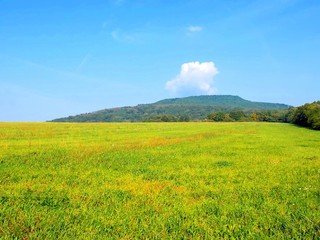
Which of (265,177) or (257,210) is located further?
(265,177)

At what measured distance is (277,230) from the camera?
7137mm

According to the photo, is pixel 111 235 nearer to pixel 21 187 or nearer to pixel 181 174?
pixel 21 187

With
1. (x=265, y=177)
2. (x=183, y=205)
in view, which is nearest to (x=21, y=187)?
(x=183, y=205)

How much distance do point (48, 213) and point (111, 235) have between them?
7.20ft

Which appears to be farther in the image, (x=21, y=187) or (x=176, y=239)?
(x=21, y=187)

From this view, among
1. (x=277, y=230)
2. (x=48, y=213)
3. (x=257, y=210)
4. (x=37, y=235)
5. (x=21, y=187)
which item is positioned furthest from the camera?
(x=21, y=187)

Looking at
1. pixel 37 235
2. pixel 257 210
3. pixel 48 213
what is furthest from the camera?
pixel 257 210

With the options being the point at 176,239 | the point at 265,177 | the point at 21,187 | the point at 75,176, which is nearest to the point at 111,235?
the point at 176,239

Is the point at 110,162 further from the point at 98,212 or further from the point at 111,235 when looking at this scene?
the point at 111,235

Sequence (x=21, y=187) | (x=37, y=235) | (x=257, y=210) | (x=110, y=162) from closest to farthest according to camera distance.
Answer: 1. (x=37, y=235)
2. (x=257, y=210)
3. (x=21, y=187)
4. (x=110, y=162)

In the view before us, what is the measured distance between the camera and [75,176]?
12797mm

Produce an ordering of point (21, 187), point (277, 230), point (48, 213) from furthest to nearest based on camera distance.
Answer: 1. point (21, 187)
2. point (48, 213)
3. point (277, 230)

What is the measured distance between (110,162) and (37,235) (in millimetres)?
10400

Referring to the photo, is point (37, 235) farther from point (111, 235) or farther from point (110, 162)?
point (110, 162)
